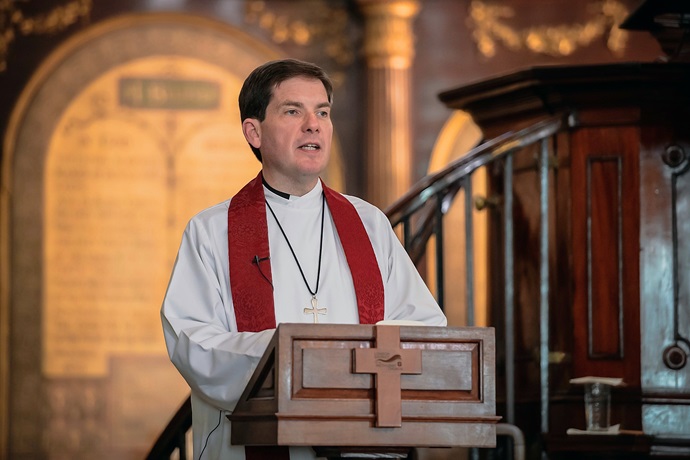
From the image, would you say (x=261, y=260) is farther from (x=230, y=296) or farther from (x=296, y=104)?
(x=296, y=104)

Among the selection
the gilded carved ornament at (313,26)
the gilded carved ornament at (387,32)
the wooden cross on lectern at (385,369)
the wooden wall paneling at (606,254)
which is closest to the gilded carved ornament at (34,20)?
the gilded carved ornament at (313,26)

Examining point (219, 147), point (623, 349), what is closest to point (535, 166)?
point (623, 349)

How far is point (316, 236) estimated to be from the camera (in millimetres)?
3367

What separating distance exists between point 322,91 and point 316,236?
383 millimetres

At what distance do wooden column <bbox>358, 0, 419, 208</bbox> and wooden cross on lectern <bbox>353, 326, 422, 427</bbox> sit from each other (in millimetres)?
6695

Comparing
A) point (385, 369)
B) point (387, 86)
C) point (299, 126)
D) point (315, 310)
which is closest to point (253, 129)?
point (299, 126)

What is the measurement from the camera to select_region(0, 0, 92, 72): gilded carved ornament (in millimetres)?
9312

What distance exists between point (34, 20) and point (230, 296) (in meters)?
6.61

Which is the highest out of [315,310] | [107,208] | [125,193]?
[125,193]

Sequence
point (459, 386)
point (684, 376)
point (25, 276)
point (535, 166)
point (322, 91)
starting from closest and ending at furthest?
1. point (459, 386)
2. point (322, 91)
3. point (684, 376)
4. point (535, 166)
5. point (25, 276)

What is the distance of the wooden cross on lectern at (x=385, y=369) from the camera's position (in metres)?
2.75

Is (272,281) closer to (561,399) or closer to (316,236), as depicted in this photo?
(316,236)

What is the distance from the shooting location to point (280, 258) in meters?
3.32

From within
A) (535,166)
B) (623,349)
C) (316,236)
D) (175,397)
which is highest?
(535,166)
